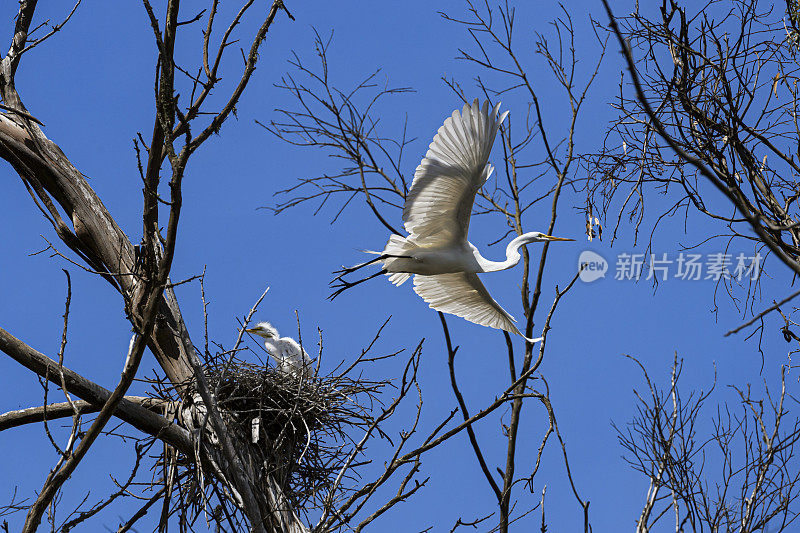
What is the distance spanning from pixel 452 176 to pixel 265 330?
306 cm

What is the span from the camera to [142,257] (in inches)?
122

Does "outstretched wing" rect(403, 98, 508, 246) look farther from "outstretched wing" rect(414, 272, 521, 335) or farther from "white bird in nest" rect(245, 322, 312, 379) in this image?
"white bird in nest" rect(245, 322, 312, 379)

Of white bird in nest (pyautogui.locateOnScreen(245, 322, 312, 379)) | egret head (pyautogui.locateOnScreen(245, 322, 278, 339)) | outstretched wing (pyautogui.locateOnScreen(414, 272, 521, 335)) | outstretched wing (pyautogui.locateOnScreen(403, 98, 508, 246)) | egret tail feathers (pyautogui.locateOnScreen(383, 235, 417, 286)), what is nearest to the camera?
outstretched wing (pyautogui.locateOnScreen(403, 98, 508, 246))

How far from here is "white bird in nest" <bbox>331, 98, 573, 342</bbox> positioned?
14.6ft

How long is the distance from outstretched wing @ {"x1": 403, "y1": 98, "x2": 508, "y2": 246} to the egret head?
2.35m

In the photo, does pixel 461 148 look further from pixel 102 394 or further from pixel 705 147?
pixel 102 394

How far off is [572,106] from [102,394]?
3554 mm

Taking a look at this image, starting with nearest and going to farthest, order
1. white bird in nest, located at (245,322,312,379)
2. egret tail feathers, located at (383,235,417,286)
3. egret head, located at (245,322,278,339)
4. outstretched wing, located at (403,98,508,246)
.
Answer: outstretched wing, located at (403,98,508,246) < egret tail feathers, located at (383,235,417,286) < white bird in nest, located at (245,322,312,379) < egret head, located at (245,322,278,339)

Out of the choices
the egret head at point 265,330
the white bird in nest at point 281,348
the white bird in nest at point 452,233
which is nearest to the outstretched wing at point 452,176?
the white bird in nest at point 452,233

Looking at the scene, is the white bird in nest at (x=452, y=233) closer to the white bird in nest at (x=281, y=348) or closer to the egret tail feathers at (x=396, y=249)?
the egret tail feathers at (x=396, y=249)

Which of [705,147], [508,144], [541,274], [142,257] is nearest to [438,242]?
[541,274]

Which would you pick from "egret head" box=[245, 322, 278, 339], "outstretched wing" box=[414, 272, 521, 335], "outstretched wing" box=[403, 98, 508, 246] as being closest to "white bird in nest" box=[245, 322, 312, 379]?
"egret head" box=[245, 322, 278, 339]

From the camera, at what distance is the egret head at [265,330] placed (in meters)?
7.02

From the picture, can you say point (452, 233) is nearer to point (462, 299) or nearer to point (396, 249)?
point (396, 249)
